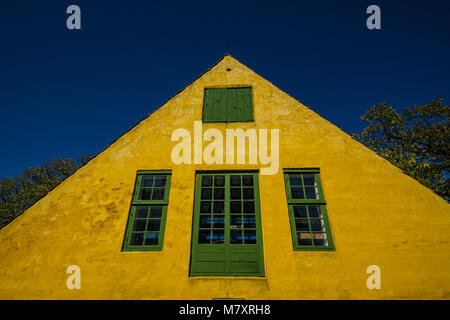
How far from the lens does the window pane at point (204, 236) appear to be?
5.29 metres

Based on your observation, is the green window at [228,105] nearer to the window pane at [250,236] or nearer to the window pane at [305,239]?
the window pane at [250,236]

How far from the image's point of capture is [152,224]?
7.49 metres

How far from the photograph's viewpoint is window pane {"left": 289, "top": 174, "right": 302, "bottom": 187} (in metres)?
5.86

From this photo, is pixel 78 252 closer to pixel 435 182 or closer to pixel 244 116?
pixel 244 116

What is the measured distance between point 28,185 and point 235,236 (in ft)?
92.6

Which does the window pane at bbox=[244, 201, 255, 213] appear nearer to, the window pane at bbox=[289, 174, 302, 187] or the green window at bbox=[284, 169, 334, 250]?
the green window at bbox=[284, 169, 334, 250]

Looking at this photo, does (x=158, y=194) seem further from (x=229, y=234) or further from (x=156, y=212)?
(x=229, y=234)

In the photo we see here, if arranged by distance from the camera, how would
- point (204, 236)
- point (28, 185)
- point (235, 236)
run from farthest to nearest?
Result: 1. point (28, 185)
2. point (204, 236)
3. point (235, 236)

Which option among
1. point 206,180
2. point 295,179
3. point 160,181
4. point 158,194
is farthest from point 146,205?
point 295,179

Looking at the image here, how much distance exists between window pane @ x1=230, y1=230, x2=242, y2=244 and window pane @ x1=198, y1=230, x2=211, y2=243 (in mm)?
562

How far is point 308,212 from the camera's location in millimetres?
5285

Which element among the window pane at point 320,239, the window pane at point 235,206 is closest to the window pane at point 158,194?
the window pane at point 235,206

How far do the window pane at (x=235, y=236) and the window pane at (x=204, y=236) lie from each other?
0.56 meters
